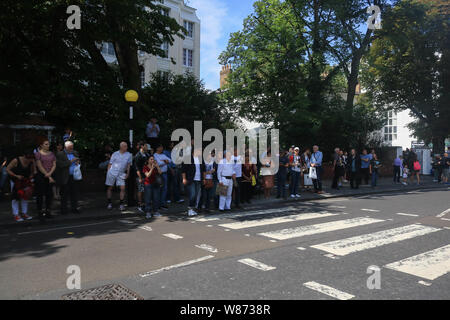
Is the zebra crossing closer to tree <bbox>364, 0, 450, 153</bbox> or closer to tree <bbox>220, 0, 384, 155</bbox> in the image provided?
tree <bbox>220, 0, 384, 155</bbox>

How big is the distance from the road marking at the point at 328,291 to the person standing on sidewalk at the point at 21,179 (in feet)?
22.9

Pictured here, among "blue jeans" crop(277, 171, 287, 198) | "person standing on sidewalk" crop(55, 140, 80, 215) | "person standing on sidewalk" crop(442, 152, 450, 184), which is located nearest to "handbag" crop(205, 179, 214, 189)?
"person standing on sidewalk" crop(55, 140, 80, 215)

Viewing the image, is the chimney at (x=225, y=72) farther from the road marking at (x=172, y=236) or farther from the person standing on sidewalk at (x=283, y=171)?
the road marking at (x=172, y=236)

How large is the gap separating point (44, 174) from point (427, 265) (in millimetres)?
8192

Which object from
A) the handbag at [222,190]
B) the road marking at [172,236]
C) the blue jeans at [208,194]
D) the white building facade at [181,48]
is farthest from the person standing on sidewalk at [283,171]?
the white building facade at [181,48]

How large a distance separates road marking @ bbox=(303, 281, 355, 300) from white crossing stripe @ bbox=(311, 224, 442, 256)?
1.55m

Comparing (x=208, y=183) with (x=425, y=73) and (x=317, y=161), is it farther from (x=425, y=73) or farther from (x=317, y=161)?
(x=425, y=73)

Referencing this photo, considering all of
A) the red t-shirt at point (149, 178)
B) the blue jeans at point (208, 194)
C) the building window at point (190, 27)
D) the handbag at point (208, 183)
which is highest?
the building window at point (190, 27)

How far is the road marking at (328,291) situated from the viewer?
3961 mm

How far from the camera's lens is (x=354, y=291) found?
4105 millimetres

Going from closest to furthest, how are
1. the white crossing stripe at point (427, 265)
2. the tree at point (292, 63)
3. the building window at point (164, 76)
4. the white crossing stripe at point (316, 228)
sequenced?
the white crossing stripe at point (427, 265) < the white crossing stripe at point (316, 228) < the building window at point (164, 76) < the tree at point (292, 63)

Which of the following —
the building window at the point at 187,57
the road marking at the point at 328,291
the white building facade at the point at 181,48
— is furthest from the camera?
the building window at the point at 187,57

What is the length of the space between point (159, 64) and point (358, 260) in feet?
107
